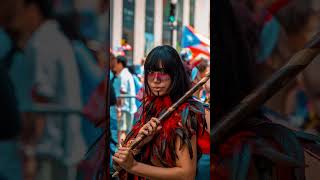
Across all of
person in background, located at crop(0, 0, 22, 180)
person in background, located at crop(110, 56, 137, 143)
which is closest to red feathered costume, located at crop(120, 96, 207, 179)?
person in background, located at crop(0, 0, 22, 180)

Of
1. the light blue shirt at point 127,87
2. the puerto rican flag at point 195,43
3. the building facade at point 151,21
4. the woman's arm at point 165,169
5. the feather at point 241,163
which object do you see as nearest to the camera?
the feather at point 241,163

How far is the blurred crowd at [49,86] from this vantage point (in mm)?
2111

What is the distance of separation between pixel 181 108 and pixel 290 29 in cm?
108

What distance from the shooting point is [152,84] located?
10.8ft

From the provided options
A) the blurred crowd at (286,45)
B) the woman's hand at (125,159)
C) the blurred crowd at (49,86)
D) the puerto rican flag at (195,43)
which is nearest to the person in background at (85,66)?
the blurred crowd at (49,86)

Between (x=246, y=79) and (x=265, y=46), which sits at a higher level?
(x=265, y=46)

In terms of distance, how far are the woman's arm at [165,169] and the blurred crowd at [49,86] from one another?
0.84 m

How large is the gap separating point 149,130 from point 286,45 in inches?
43.7

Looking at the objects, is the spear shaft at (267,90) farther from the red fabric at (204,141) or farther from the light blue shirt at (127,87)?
the light blue shirt at (127,87)

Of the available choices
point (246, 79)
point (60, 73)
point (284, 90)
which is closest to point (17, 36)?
point (60, 73)

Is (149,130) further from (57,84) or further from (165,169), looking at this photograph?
(57,84)

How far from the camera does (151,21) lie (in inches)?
995

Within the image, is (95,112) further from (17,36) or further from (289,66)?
(289,66)

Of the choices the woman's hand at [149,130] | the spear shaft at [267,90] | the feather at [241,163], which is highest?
the spear shaft at [267,90]
